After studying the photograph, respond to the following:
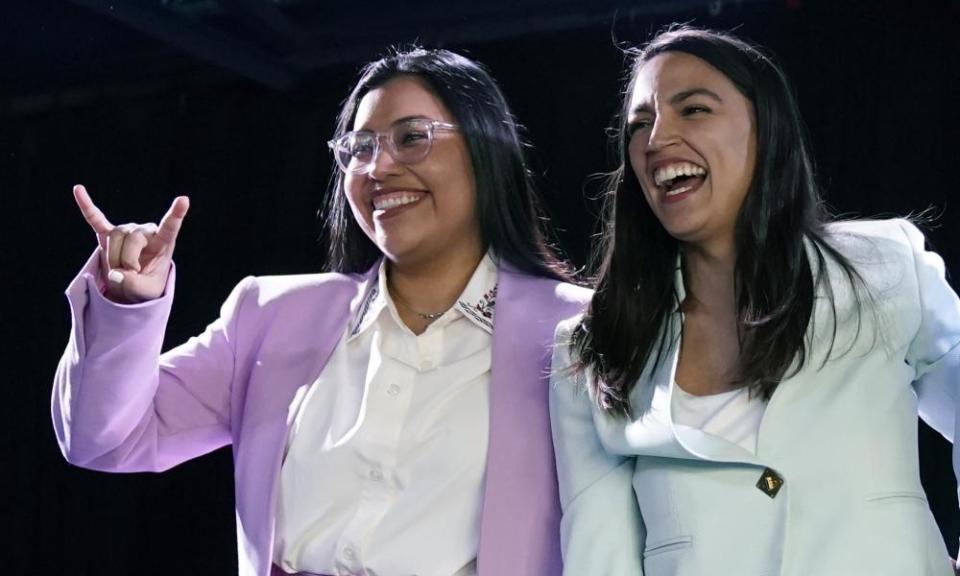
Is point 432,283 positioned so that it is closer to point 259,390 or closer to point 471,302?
point 471,302

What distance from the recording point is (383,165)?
7.32 feet

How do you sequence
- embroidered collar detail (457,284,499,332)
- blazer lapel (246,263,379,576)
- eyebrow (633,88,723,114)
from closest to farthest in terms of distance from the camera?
eyebrow (633,88,723,114) < blazer lapel (246,263,379,576) < embroidered collar detail (457,284,499,332)

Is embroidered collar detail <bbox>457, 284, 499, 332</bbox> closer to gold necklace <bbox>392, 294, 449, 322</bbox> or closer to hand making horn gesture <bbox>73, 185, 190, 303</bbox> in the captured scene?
gold necklace <bbox>392, 294, 449, 322</bbox>

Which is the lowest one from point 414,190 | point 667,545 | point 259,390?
point 667,545

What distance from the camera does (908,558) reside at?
172 centimetres

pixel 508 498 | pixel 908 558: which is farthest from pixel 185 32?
pixel 908 558

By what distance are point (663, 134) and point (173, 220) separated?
2.43 feet

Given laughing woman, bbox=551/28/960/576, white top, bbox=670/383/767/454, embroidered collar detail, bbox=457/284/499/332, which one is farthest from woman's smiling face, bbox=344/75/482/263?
white top, bbox=670/383/767/454

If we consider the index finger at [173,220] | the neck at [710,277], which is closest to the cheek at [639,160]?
the neck at [710,277]

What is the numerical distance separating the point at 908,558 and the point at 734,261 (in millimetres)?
503

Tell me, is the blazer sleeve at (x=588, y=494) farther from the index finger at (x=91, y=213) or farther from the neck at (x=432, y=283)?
the index finger at (x=91, y=213)

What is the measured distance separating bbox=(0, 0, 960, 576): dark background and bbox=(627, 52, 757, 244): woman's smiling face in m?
1.07

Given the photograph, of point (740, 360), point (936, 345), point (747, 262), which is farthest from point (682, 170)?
point (936, 345)

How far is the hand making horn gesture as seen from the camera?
201cm
